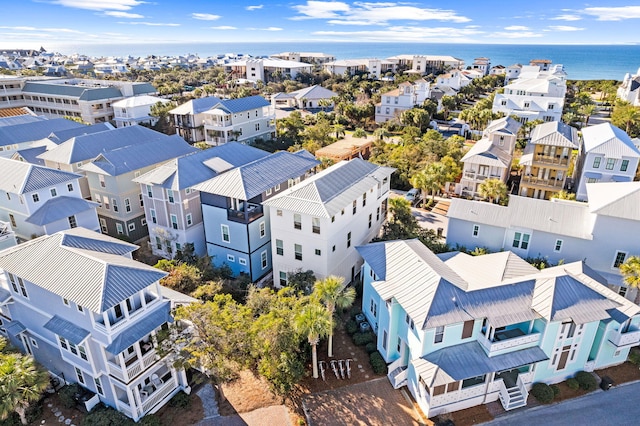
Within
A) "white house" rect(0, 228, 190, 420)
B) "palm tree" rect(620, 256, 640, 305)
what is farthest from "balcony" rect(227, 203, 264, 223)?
"palm tree" rect(620, 256, 640, 305)

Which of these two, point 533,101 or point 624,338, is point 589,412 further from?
point 533,101

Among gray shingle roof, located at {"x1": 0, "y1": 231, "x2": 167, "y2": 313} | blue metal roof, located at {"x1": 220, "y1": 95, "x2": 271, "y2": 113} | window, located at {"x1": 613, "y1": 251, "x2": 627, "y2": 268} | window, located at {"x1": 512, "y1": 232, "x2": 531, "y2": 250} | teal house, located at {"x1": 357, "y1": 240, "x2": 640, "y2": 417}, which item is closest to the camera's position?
gray shingle roof, located at {"x1": 0, "y1": 231, "x2": 167, "y2": 313}

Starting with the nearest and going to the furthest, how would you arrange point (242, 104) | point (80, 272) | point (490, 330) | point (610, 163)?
point (80, 272) < point (490, 330) < point (610, 163) < point (242, 104)

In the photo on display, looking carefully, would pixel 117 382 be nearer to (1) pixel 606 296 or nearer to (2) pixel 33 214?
(2) pixel 33 214

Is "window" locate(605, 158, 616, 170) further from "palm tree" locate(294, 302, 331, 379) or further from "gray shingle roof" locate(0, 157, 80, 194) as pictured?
"gray shingle roof" locate(0, 157, 80, 194)

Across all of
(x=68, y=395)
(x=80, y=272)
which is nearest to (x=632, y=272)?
(x=80, y=272)

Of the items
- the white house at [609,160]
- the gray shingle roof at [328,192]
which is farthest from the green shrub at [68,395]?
the white house at [609,160]
